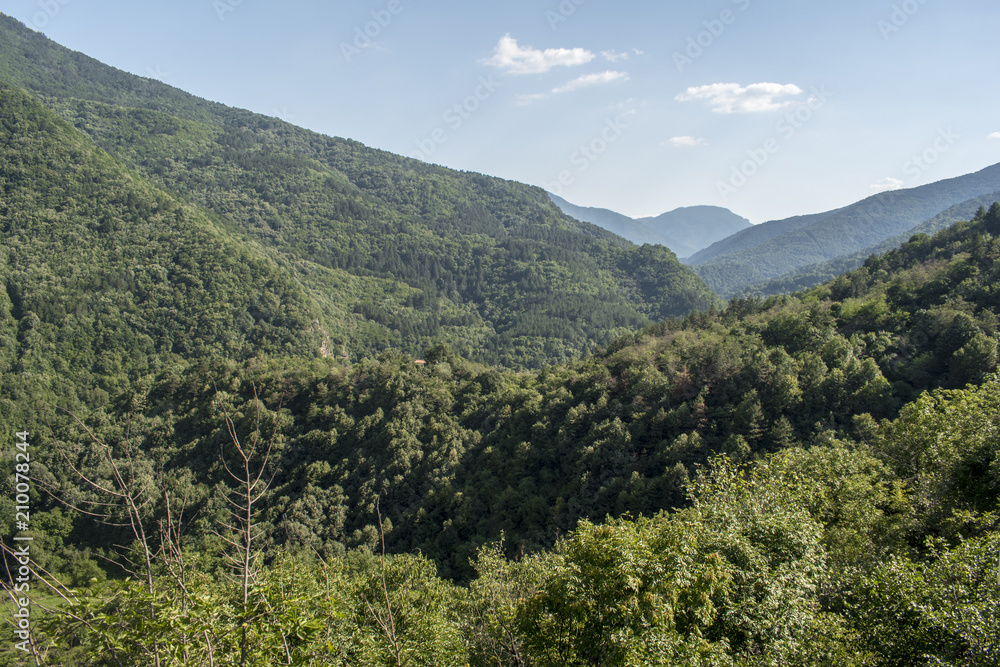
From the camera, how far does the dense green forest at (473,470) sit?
38.2 feet

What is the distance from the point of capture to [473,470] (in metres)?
54.5

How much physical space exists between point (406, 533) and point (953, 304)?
5776cm

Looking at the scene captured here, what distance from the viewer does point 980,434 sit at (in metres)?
19.3

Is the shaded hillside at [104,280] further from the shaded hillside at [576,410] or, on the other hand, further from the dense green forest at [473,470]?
the shaded hillside at [576,410]

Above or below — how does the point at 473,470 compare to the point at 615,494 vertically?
below

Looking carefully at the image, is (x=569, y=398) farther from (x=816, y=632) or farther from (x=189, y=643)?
(x=189, y=643)

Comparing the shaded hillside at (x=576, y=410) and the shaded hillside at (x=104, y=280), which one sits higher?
the shaded hillside at (x=104, y=280)

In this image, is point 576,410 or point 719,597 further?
point 576,410

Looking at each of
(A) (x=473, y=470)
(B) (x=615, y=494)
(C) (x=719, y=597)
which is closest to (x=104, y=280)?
(A) (x=473, y=470)

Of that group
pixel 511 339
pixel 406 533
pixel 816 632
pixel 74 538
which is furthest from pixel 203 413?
pixel 511 339

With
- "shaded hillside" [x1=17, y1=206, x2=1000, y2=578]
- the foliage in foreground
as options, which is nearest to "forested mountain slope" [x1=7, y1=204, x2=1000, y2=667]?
the foliage in foreground

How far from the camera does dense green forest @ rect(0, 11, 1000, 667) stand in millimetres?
11648

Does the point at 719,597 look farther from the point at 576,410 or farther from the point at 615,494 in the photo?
the point at 576,410

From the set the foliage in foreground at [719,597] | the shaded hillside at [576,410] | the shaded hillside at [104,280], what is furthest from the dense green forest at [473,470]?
the shaded hillside at [104,280]
